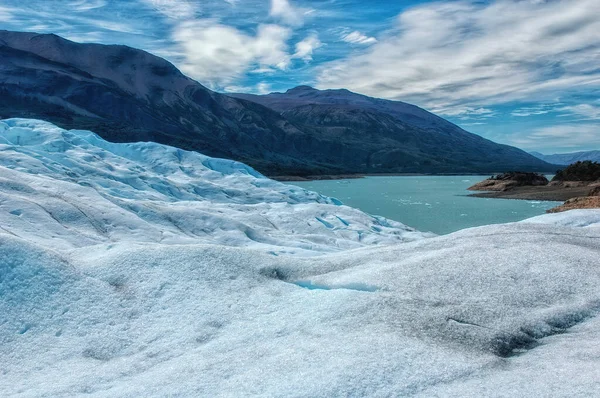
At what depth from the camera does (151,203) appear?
618 inches

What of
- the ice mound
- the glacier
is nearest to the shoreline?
the ice mound

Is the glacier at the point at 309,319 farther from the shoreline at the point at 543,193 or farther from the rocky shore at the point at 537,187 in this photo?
the shoreline at the point at 543,193

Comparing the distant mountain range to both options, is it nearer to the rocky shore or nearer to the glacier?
the rocky shore

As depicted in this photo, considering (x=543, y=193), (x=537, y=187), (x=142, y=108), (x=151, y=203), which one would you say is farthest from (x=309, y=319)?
(x=142, y=108)

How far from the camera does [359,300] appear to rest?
5.09m

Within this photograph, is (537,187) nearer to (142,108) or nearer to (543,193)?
(543,193)

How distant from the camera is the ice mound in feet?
37.7

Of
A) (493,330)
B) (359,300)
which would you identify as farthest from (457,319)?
(359,300)

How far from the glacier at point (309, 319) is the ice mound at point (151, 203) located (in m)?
2.86

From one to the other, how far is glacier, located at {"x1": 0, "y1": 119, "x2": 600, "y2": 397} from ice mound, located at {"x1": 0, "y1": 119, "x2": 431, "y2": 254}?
9.39ft

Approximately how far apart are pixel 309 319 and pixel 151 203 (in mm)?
11991

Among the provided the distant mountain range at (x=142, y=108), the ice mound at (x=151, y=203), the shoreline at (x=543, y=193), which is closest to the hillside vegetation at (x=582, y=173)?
the shoreline at (x=543, y=193)

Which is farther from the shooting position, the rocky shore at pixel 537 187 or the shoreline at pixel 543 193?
the rocky shore at pixel 537 187

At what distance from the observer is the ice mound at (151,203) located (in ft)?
37.7
